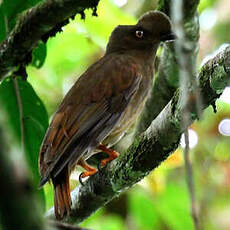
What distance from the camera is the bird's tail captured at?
9.96 feet

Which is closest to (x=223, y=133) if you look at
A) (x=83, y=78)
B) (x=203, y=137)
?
(x=203, y=137)

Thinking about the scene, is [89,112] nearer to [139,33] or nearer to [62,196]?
[62,196]

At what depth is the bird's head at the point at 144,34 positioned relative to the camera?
13.0 feet

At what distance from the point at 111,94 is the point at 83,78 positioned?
0.27 m

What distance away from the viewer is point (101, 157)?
406 cm

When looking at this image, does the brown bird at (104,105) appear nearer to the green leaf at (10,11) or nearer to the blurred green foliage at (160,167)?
the blurred green foliage at (160,167)

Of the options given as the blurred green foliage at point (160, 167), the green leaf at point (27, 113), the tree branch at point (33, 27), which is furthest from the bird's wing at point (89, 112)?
the tree branch at point (33, 27)

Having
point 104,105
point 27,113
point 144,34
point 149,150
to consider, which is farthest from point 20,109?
point 144,34

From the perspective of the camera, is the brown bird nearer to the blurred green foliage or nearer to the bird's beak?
the bird's beak

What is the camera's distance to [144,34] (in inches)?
169

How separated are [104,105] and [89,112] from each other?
0.52ft

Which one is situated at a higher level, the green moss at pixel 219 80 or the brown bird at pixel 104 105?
the green moss at pixel 219 80

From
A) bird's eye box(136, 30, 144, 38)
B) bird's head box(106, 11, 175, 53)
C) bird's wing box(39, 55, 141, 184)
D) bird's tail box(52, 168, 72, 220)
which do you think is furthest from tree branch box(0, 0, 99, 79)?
bird's eye box(136, 30, 144, 38)

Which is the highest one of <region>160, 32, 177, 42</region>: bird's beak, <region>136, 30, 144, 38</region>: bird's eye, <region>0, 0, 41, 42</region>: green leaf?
<region>0, 0, 41, 42</region>: green leaf
